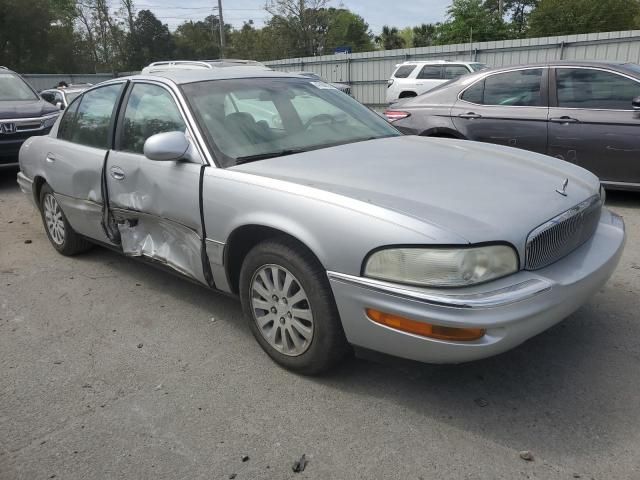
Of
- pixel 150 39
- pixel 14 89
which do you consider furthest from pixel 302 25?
pixel 14 89

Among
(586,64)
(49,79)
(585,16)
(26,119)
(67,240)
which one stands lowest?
(67,240)

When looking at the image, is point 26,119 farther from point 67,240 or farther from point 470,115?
point 470,115

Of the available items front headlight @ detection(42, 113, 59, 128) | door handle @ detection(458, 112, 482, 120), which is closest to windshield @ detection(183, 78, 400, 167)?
door handle @ detection(458, 112, 482, 120)

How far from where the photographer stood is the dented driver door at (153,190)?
3.22 m

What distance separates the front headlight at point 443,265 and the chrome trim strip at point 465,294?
0.11ft

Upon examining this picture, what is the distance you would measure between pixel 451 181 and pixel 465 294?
2.40 ft

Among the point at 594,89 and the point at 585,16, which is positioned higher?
the point at 585,16

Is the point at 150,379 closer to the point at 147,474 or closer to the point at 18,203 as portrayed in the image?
the point at 147,474

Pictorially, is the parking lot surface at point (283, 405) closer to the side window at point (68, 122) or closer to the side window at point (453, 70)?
the side window at point (68, 122)

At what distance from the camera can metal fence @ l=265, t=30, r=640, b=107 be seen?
1548cm

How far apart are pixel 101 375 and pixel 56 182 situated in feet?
7.03

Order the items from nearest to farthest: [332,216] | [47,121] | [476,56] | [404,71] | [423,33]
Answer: [332,216]
[47,121]
[404,71]
[476,56]
[423,33]

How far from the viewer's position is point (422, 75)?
626 inches

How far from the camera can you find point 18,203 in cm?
748
